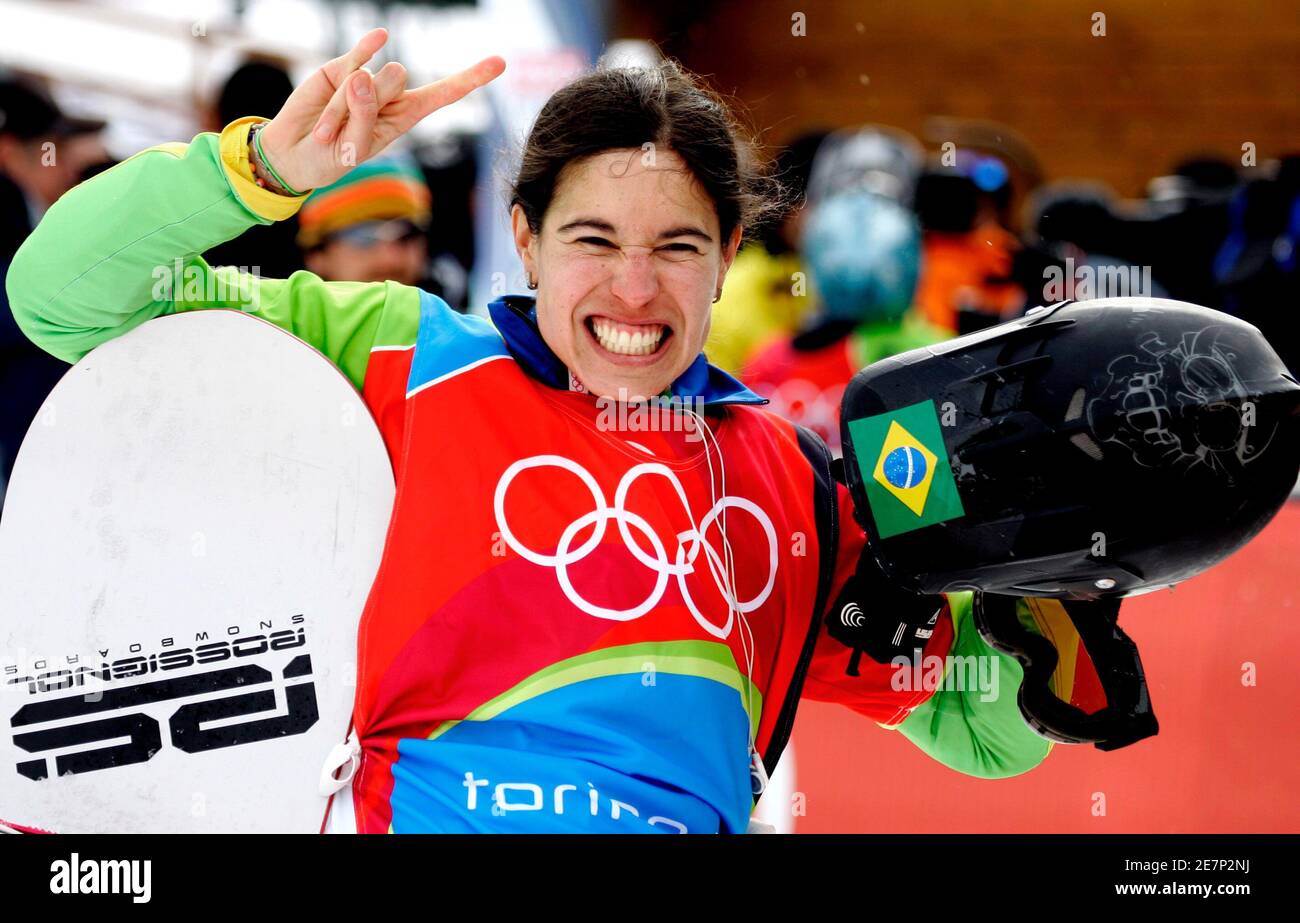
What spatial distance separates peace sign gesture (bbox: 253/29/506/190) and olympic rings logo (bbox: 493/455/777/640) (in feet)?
1.44

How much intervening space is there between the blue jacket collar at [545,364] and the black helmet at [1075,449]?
0.22m

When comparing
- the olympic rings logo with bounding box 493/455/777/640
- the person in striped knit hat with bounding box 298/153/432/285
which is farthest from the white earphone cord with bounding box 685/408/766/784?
the person in striped knit hat with bounding box 298/153/432/285

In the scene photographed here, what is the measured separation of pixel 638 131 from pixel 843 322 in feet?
7.62

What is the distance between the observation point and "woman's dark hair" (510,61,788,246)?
198 centimetres

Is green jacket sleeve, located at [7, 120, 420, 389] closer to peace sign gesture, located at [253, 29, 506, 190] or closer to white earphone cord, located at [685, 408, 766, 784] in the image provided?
peace sign gesture, located at [253, 29, 506, 190]

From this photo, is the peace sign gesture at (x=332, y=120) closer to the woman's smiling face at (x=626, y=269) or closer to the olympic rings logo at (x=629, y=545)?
the woman's smiling face at (x=626, y=269)

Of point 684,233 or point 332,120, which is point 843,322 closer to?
point 684,233

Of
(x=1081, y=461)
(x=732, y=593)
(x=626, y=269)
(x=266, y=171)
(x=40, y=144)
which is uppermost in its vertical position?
(x=40, y=144)

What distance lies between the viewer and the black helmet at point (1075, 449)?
1.76m

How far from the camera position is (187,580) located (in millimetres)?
1996

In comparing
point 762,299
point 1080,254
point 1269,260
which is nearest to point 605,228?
point 1269,260

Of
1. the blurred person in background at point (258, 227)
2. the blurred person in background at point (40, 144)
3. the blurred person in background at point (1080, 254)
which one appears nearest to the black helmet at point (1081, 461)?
the blurred person in background at point (258, 227)

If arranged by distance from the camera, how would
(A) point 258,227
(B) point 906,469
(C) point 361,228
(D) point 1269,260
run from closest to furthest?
(B) point 906,469 < (A) point 258,227 < (C) point 361,228 < (D) point 1269,260
